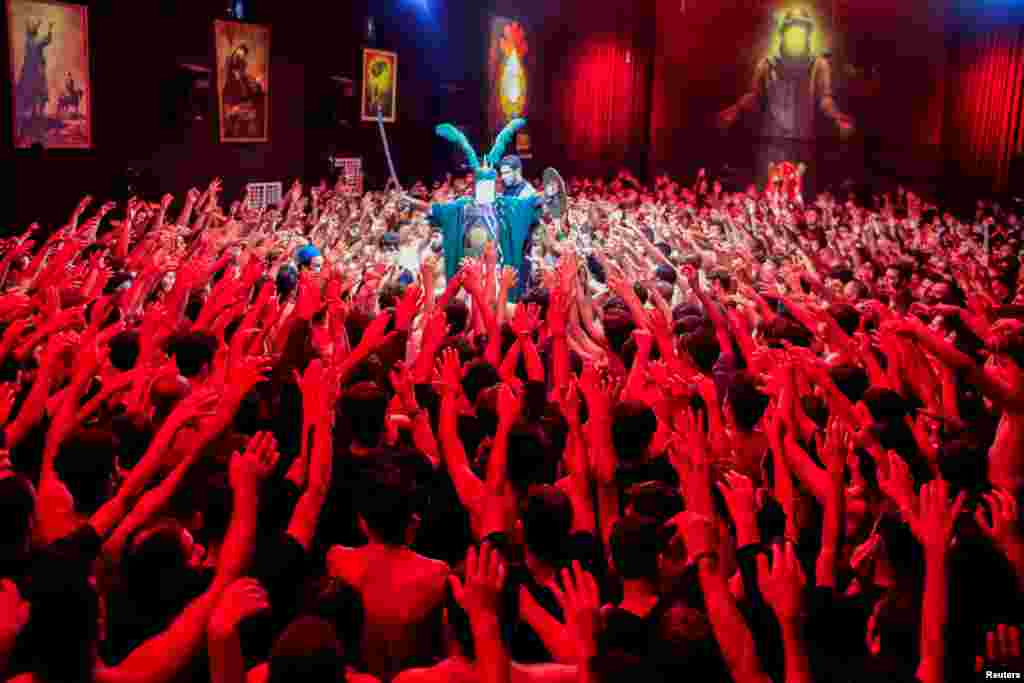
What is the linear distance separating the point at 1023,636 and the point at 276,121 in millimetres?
13172

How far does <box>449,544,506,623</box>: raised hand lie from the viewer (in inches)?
79.3

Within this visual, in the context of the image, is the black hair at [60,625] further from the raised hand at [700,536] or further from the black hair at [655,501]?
the black hair at [655,501]

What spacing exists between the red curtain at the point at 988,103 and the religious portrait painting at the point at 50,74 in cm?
1558

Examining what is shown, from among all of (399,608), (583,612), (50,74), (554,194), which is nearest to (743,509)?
(583,612)

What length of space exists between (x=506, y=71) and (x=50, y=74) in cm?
1061

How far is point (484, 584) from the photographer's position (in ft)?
6.61

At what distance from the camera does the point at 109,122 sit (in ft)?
36.8

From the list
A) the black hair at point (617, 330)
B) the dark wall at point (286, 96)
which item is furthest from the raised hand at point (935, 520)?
the dark wall at point (286, 96)

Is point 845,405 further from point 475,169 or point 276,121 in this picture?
point 276,121

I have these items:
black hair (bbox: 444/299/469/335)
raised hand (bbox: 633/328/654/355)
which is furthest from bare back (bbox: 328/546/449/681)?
black hair (bbox: 444/299/469/335)

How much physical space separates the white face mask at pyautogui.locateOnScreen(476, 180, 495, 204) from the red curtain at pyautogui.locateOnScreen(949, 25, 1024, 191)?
41.6ft

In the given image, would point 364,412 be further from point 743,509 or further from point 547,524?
point 743,509

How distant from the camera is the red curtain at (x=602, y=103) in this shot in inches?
842

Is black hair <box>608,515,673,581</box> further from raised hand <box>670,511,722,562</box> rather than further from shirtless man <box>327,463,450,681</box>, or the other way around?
shirtless man <box>327,463,450,681</box>
